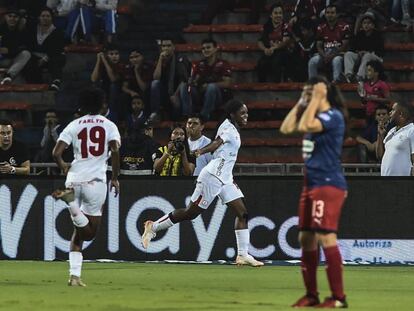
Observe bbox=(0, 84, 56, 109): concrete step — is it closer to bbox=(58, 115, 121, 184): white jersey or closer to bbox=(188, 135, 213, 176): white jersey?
bbox=(188, 135, 213, 176): white jersey

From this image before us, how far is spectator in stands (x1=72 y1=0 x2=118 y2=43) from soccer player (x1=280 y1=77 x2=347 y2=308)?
49.3 feet

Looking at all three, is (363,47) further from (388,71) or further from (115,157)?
(115,157)

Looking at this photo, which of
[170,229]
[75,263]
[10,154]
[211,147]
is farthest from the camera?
[10,154]

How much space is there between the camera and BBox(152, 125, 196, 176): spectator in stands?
20828 mm

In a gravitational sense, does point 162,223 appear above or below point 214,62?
below

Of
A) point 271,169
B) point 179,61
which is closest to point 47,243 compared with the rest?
point 271,169

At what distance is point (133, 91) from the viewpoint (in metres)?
25.2

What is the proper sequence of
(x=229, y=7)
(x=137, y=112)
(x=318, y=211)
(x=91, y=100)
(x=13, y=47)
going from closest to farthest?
(x=318, y=211) < (x=91, y=100) < (x=137, y=112) < (x=13, y=47) < (x=229, y=7)

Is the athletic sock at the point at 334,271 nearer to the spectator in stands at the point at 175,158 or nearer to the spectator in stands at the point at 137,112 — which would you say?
the spectator in stands at the point at 175,158

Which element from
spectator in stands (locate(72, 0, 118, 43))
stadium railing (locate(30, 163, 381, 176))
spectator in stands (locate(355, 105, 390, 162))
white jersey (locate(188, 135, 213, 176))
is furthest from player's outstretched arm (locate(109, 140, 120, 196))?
spectator in stands (locate(72, 0, 118, 43))

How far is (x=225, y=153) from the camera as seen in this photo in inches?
747

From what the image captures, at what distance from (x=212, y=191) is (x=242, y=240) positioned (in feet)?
2.60

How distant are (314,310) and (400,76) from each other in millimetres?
14067

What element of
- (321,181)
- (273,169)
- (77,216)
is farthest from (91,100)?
(273,169)
